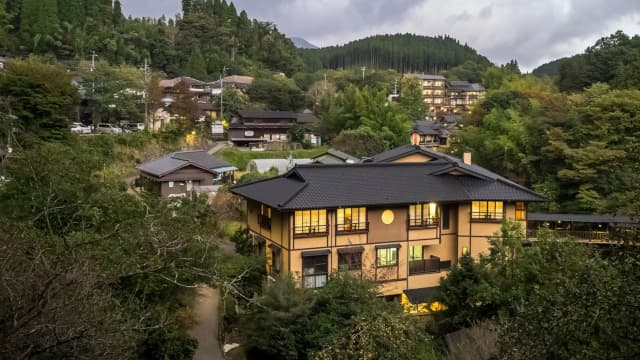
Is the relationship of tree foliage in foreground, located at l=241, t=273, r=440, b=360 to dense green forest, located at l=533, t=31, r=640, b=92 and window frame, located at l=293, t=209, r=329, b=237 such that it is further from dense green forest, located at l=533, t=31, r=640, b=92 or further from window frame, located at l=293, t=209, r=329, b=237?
dense green forest, located at l=533, t=31, r=640, b=92

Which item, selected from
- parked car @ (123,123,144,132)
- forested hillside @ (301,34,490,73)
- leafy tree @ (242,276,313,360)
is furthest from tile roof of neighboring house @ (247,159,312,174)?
forested hillside @ (301,34,490,73)

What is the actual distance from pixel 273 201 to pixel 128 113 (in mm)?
24076

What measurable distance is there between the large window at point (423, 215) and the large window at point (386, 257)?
3.66ft

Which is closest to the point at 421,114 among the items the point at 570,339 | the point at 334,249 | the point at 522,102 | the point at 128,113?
the point at 522,102

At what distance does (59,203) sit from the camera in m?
13.0

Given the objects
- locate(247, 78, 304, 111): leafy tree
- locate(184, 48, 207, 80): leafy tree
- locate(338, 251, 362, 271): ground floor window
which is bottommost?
locate(338, 251, 362, 271): ground floor window

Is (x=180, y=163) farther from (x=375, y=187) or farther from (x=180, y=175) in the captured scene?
(x=375, y=187)

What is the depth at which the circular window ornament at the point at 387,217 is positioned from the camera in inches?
697

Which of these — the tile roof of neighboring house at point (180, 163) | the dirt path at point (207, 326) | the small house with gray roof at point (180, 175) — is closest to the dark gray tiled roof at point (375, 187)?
the dirt path at point (207, 326)

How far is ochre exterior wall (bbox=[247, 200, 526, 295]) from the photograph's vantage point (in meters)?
16.7

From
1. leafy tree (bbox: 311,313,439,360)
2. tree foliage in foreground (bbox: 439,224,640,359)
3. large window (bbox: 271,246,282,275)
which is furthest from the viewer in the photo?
large window (bbox: 271,246,282,275)

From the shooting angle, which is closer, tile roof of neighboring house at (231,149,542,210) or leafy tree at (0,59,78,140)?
tile roof of neighboring house at (231,149,542,210)

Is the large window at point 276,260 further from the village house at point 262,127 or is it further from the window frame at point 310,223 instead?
the village house at point 262,127

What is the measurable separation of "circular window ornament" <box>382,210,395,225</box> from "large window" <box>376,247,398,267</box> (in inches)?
35.7
